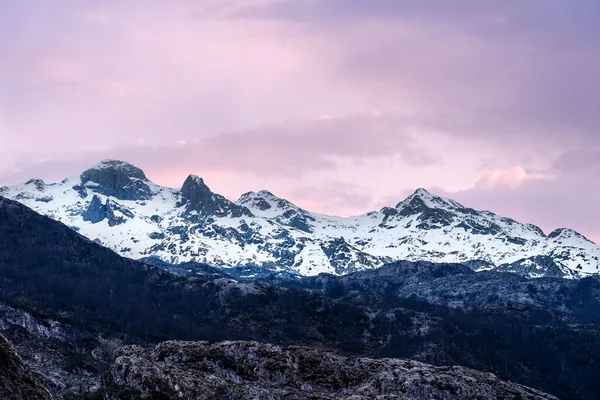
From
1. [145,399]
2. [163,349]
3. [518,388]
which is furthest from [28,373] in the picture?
[518,388]

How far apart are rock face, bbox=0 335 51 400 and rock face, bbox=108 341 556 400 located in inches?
1305

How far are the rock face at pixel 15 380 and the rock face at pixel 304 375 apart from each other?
3314 centimetres

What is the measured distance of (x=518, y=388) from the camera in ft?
290

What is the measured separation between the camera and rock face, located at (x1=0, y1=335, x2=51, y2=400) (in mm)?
34812

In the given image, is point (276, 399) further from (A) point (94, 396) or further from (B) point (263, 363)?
(A) point (94, 396)

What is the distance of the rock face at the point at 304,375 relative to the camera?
73.2 m

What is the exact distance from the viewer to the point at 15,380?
3569 centimetres

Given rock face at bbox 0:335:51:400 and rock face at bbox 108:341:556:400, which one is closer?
rock face at bbox 0:335:51:400

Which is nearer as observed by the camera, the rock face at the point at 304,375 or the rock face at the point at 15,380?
the rock face at the point at 15,380

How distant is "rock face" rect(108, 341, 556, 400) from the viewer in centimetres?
7325

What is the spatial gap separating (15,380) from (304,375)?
160 feet

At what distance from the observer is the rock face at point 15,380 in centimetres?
3481

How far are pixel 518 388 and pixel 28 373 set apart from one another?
213 ft

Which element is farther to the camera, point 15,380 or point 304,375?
point 304,375
